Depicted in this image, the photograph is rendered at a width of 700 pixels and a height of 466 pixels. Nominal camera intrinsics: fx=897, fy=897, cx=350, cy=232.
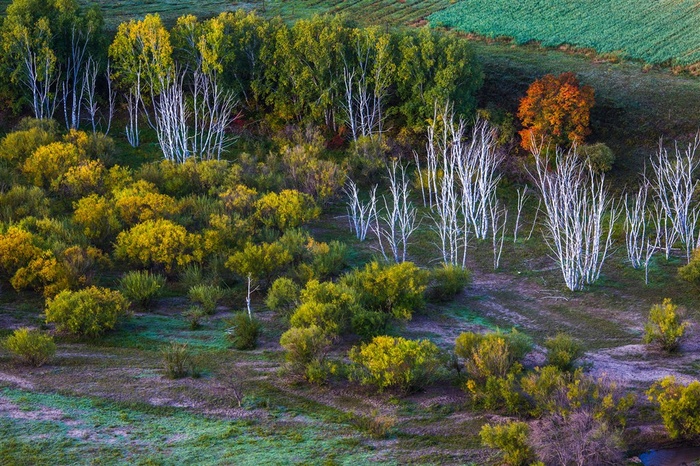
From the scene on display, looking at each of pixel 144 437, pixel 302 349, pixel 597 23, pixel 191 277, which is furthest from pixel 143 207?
pixel 597 23

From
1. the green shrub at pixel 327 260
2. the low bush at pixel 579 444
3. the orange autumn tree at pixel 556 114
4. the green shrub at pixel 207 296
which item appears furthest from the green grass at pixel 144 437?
the orange autumn tree at pixel 556 114

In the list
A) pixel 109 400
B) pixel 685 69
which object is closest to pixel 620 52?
pixel 685 69

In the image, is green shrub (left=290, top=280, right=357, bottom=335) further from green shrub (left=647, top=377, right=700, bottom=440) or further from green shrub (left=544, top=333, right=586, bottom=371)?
green shrub (left=647, top=377, right=700, bottom=440)

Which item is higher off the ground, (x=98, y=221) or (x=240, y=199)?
(x=240, y=199)

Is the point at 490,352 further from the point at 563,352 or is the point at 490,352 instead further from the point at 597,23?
the point at 597,23

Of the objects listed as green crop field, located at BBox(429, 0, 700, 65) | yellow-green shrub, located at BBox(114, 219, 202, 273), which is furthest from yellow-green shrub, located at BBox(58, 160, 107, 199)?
green crop field, located at BBox(429, 0, 700, 65)

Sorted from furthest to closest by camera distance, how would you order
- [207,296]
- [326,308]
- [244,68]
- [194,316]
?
[244,68], [207,296], [194,316], [326,308]
